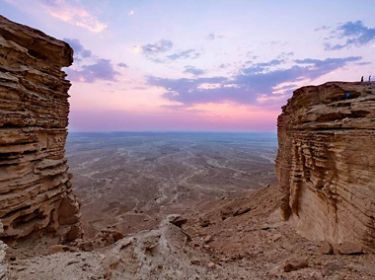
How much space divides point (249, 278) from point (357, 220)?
3880 millimetres

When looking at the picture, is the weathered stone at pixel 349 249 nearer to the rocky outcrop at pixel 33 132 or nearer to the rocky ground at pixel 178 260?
the rocky ground at pixel 178 260

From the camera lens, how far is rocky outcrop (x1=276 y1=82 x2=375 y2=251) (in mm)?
9227

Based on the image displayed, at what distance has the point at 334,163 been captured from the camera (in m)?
10.8

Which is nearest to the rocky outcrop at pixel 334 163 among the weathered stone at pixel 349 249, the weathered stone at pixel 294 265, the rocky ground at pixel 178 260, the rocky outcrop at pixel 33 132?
the weathered stone at pixel 349 249

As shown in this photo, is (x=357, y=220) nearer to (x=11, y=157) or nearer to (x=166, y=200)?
(x=11, y=157)

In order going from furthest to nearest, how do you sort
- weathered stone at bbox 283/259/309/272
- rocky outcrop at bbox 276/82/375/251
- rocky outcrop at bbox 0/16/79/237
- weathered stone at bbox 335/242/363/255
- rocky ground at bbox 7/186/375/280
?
rocky outcrop at bbox 0/16/79/237, rocky outcrop at bbox 276/82/375/251, weathered stone at bbox 283/259/309/272, weathered stone at bbox 335/242/363/255, rocky ground at bbox 7/186/375/280

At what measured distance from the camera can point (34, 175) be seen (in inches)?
498

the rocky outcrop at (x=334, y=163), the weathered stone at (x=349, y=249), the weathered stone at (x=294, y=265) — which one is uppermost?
the rocky outcrop at (x=334, y=163)

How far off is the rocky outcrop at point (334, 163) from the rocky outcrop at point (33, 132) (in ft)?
38.3

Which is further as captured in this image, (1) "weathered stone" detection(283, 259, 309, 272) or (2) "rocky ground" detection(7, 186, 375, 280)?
(1) "weathered stone" detection(283, 259, 309, 272)

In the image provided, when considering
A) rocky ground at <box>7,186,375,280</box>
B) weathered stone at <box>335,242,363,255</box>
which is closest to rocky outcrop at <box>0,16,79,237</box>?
rocky ground at <box>7,186,375,280</box>

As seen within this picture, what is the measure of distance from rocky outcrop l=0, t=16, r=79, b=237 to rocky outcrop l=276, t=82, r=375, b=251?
11.7 meters

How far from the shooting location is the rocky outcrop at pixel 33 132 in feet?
37.2

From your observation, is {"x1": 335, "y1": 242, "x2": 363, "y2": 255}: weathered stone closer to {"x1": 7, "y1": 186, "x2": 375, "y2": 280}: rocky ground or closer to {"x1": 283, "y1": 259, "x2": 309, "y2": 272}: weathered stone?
{"x1": 7, "y1": 186, "x2": 375, "y2": 280}: rocky ground
